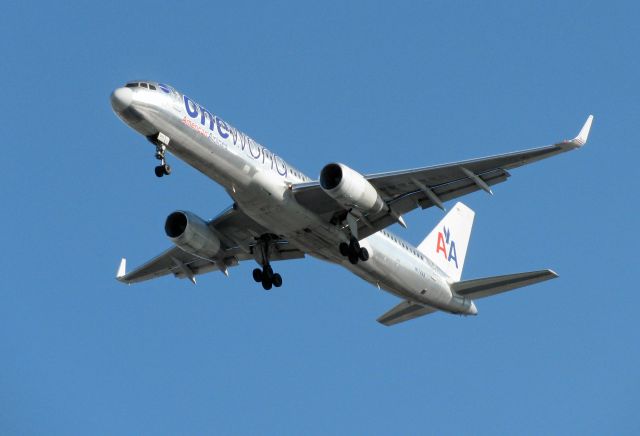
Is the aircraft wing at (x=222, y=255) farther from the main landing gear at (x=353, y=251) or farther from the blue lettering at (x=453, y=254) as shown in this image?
the blue lettering at (x=453, y=254)

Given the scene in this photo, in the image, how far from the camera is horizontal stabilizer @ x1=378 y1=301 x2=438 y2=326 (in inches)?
1757

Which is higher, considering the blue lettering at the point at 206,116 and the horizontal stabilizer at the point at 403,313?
the blue lettering at the point at 206,116

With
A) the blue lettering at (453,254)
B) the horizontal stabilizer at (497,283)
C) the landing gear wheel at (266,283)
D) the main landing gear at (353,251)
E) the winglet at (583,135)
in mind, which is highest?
the blue lettering at (453,254)

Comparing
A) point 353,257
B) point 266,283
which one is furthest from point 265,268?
point 353,257

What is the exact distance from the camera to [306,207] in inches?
1484

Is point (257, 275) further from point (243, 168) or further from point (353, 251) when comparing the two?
point (243, 168)

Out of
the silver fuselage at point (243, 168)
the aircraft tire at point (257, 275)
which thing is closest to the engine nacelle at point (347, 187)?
the silver fuselage at point (243, 168)

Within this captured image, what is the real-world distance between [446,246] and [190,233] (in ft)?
42.2

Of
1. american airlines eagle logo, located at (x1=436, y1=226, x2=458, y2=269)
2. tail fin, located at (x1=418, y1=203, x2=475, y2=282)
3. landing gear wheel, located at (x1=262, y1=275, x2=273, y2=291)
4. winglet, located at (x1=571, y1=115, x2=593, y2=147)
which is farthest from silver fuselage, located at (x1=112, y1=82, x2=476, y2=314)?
winglet, located at (x1=571, y1=115, x2=593, y2=147)

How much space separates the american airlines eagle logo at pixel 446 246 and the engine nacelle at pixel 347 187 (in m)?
10.6

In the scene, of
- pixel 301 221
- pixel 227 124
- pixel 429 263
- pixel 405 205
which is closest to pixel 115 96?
pixel 227 124

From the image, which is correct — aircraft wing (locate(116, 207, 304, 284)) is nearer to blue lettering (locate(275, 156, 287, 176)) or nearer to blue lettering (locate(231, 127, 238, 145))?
blue lettering (locate(275, 156, 287, 176))

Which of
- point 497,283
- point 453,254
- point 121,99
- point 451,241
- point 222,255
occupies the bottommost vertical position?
point 222,255

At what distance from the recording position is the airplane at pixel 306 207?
35656 mm
